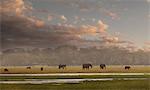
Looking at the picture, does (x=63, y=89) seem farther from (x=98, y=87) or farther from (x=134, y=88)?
(x=134, y=88)

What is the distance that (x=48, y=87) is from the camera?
30.8 meters

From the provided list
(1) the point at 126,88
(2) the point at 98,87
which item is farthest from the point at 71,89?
(1) the point at 126,88

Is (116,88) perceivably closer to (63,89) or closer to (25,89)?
(63,89)

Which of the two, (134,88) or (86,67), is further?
(86,67)

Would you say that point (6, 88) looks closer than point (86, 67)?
Yes

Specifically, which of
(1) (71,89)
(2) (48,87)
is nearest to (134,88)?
(1) (71,89)

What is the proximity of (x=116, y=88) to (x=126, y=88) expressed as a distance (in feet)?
2.73

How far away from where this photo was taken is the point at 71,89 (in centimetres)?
2969

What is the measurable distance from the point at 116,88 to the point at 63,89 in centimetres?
438

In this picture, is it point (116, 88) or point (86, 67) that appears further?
point (86, 67)

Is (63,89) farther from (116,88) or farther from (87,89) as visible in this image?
(116,88)

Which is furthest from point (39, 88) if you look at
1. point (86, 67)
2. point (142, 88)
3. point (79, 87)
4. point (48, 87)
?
point (86, 67)

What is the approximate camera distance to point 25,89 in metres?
29.6

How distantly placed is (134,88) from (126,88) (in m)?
0.66
